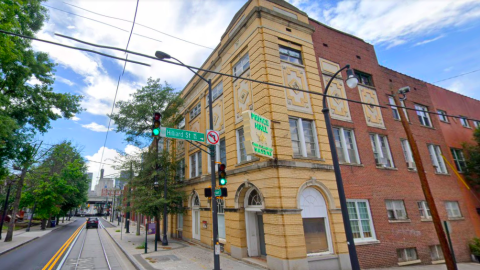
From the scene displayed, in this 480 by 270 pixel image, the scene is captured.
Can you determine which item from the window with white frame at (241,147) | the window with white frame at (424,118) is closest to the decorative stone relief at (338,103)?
the window with white frame at (241,147)

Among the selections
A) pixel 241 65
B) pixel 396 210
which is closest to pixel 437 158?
pixel 396 210

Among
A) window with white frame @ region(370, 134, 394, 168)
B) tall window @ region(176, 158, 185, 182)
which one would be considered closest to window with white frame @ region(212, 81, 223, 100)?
tall window @ region(176, 158, 185, 182)

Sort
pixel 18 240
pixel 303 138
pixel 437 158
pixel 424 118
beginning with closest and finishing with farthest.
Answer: pixel 303 138
pixel 437 158
pixel 424 118
pixel 18 240


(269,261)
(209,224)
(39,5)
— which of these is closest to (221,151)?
(209,224)

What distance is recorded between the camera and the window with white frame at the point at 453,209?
55.6ft

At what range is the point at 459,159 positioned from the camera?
65.4 feet

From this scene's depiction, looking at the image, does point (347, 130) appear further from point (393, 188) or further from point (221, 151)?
point (221, 151)

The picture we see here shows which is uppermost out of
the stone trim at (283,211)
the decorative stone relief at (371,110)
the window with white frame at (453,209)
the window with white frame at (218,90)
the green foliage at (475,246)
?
the window with white frame at (218,90)

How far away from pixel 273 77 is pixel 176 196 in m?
12.8

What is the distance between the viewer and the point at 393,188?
48.7ft

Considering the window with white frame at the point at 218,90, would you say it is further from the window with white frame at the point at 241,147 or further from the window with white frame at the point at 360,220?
the window with white frame at the point at 360,220

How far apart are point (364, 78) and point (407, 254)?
1179 centimetres

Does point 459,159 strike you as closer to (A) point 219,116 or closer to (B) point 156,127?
(A) point 219,116

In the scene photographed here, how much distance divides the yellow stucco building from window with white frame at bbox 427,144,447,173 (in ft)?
38.0
